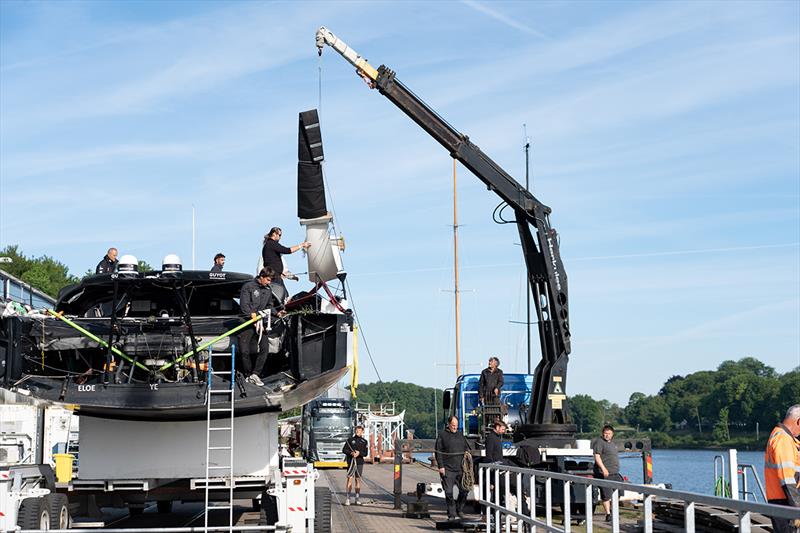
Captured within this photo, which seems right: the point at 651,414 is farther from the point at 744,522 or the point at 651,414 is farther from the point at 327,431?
the point at 744,522

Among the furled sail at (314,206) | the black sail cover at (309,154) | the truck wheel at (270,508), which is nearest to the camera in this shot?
the truck wheel at (270,508)

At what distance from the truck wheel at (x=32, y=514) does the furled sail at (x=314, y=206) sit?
4.74 metres

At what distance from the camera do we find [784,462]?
10562mm

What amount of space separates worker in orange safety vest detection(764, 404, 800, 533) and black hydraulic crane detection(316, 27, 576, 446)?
1025 centimetres

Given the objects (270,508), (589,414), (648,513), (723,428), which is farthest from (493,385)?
(589,414)

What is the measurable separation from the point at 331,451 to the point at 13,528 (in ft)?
119

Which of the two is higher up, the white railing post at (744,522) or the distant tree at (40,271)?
the distant tree at (40,271)

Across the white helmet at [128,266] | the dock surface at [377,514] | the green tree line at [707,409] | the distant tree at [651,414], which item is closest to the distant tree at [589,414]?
the green tree line at [707,409]

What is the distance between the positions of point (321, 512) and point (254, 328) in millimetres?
2625

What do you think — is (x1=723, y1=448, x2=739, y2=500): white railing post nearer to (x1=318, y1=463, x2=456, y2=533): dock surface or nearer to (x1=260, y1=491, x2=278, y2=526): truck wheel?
(x1=318, y1=463, x2=456, y2=533): dock surface

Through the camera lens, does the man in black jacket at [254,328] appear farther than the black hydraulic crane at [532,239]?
No

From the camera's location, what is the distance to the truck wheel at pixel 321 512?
46.1 ft

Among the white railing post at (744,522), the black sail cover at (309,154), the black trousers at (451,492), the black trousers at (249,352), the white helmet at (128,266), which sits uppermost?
the black sail cover at (309,154)

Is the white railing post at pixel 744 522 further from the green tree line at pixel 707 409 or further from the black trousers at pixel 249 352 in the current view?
the green tree line at pixel 707 409
